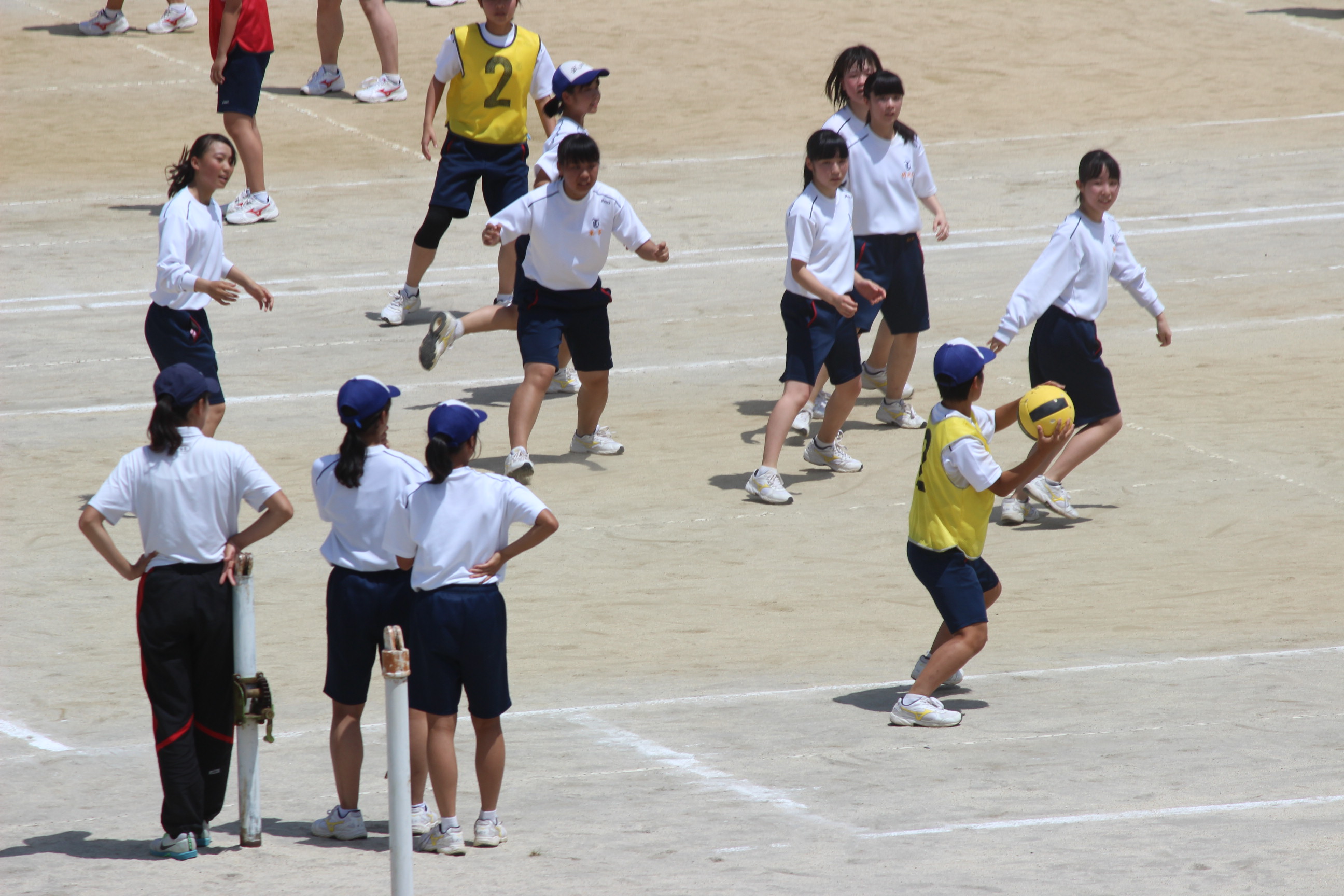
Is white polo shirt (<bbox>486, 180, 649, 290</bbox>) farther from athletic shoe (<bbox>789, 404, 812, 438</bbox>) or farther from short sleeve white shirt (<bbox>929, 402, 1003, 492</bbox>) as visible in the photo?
short sleeve white shirt (<bbox>929, 402, 1003, 492</bbox>)

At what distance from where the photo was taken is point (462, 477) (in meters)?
6.11

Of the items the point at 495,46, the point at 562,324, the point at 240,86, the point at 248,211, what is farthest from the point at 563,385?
the point at 248,211

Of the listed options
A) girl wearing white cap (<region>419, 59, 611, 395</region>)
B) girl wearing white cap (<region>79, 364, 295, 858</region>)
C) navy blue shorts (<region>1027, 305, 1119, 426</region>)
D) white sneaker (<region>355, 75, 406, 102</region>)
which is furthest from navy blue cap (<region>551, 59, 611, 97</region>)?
white sneaker (<region>355, 75, 406, 102</region>)

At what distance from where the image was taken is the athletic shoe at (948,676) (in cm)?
770

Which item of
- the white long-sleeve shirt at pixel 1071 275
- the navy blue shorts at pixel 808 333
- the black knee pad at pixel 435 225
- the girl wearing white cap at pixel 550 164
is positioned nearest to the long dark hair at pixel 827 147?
the navy blue shorts at pixel 808 333

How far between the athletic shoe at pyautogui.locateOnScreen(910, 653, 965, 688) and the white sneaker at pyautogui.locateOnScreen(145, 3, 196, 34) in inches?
712

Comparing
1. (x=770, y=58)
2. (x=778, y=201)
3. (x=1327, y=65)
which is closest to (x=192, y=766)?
(x=778, y=201)

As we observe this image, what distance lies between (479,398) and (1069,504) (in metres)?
4.19

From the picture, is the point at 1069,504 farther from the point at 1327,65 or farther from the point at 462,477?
the point at 1327,65

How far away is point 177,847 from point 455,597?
49.5 inches

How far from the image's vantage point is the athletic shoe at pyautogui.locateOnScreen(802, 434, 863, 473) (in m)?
11.1

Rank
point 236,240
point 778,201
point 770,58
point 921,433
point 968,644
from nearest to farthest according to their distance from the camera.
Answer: point 968,644, point 921,433, point 236,240, point 778,201, point 770,58

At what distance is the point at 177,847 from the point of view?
6.08 metres

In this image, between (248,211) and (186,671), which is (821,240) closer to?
(186,671)
